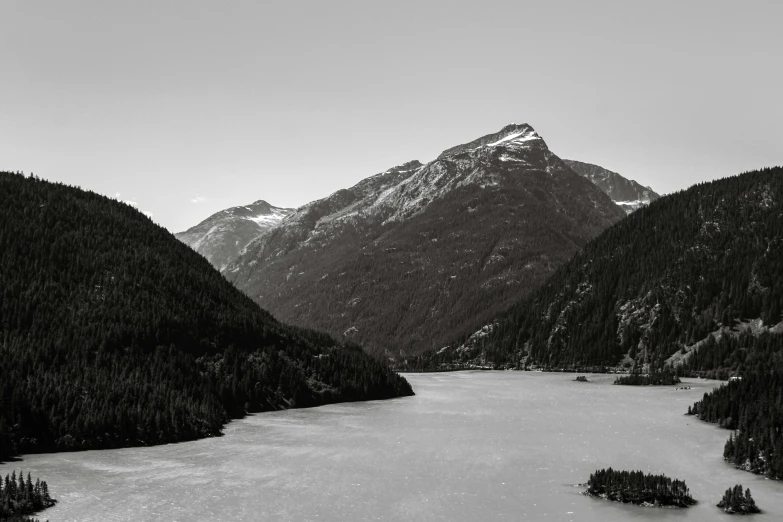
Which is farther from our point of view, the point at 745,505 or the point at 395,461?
the point at 395,461

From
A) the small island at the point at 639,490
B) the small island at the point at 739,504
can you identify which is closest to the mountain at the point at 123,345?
the small island at the point at 639,490

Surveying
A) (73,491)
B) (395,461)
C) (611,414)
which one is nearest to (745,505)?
(395,461)

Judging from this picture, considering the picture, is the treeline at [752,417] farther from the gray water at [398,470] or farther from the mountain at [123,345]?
the mountain at [123,345]

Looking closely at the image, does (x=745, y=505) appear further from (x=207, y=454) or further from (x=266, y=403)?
(x=266, y=403)

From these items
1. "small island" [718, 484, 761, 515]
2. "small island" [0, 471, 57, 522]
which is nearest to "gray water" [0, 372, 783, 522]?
"small island" [718, 484, 761, 515]

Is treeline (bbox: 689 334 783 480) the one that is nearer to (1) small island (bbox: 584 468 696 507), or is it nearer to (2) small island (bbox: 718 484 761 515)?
(2) small island (bbox: 718 484 761 515)
